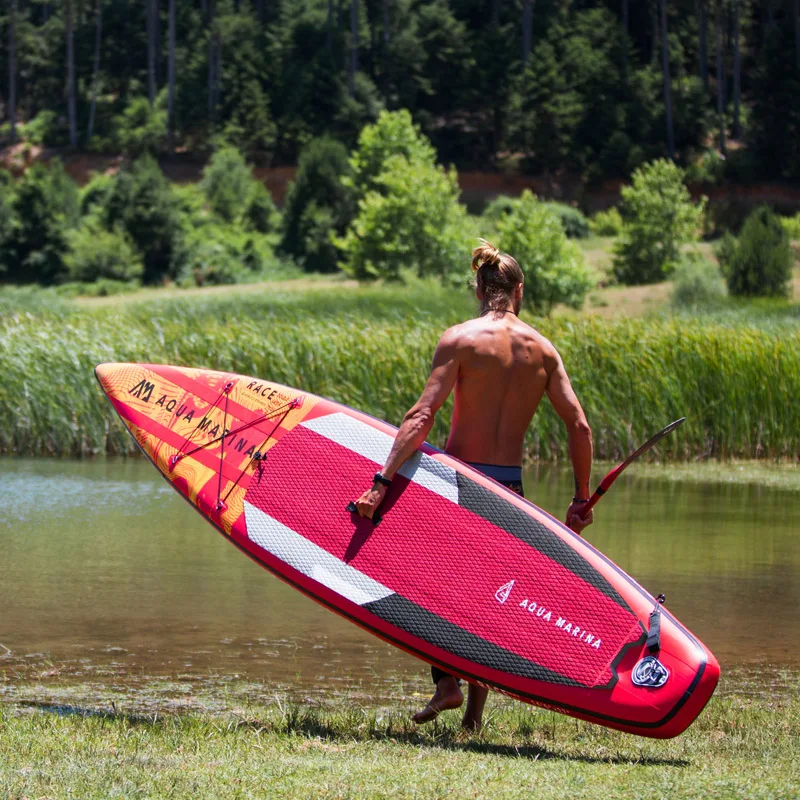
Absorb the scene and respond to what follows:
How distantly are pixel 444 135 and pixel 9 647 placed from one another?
57920 millimetres

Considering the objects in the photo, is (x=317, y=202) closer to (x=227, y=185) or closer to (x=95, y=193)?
(x=227, y=185)

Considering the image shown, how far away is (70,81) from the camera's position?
6397 centimetres

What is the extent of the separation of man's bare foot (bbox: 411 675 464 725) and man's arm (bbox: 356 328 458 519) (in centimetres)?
87

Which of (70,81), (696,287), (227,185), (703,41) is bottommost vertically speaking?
(696,287)

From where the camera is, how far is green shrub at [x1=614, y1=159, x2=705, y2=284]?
4141 centimetres

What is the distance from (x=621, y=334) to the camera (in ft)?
51.0

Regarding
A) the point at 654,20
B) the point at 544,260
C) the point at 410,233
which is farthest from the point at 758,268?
the point at 654,20

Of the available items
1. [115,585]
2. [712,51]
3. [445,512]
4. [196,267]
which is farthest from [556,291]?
[712,51]

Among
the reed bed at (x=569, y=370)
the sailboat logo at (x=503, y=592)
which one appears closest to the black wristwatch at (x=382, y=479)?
the sailboat logo at (x=503, y=592)

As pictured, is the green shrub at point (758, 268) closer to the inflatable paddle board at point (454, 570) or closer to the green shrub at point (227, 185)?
the green shrub at point (227, 185)

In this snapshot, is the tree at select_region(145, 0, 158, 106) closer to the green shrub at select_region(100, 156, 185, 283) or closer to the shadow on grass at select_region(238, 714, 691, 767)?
the green shrub at select_region(100, 156, 185, 283)

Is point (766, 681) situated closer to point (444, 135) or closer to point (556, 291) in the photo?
point (556, 291)

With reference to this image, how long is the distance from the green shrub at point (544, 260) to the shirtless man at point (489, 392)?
91.0 feet

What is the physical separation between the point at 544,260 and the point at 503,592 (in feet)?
98.2
